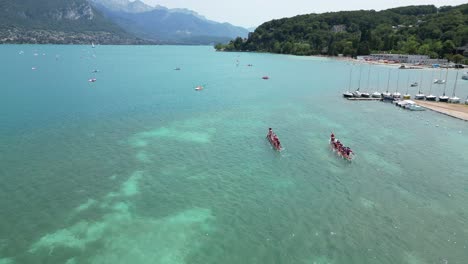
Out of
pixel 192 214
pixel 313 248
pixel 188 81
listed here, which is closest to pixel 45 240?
pixel 192 214

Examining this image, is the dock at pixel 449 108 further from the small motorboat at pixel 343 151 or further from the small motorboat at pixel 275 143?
the small motorboat at pixel 275 143

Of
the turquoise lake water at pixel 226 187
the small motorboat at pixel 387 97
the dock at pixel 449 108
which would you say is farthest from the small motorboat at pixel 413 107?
the small motorboat at pixel 387 97

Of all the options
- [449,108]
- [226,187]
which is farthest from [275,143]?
[449,108]

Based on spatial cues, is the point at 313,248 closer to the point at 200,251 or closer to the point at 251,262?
the point at 251,262

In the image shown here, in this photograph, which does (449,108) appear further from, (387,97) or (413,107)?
(387,97)

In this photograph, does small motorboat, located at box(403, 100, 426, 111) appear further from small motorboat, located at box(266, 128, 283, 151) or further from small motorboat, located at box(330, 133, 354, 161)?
small motorboat, located at box(266, 128, 283, 151)
